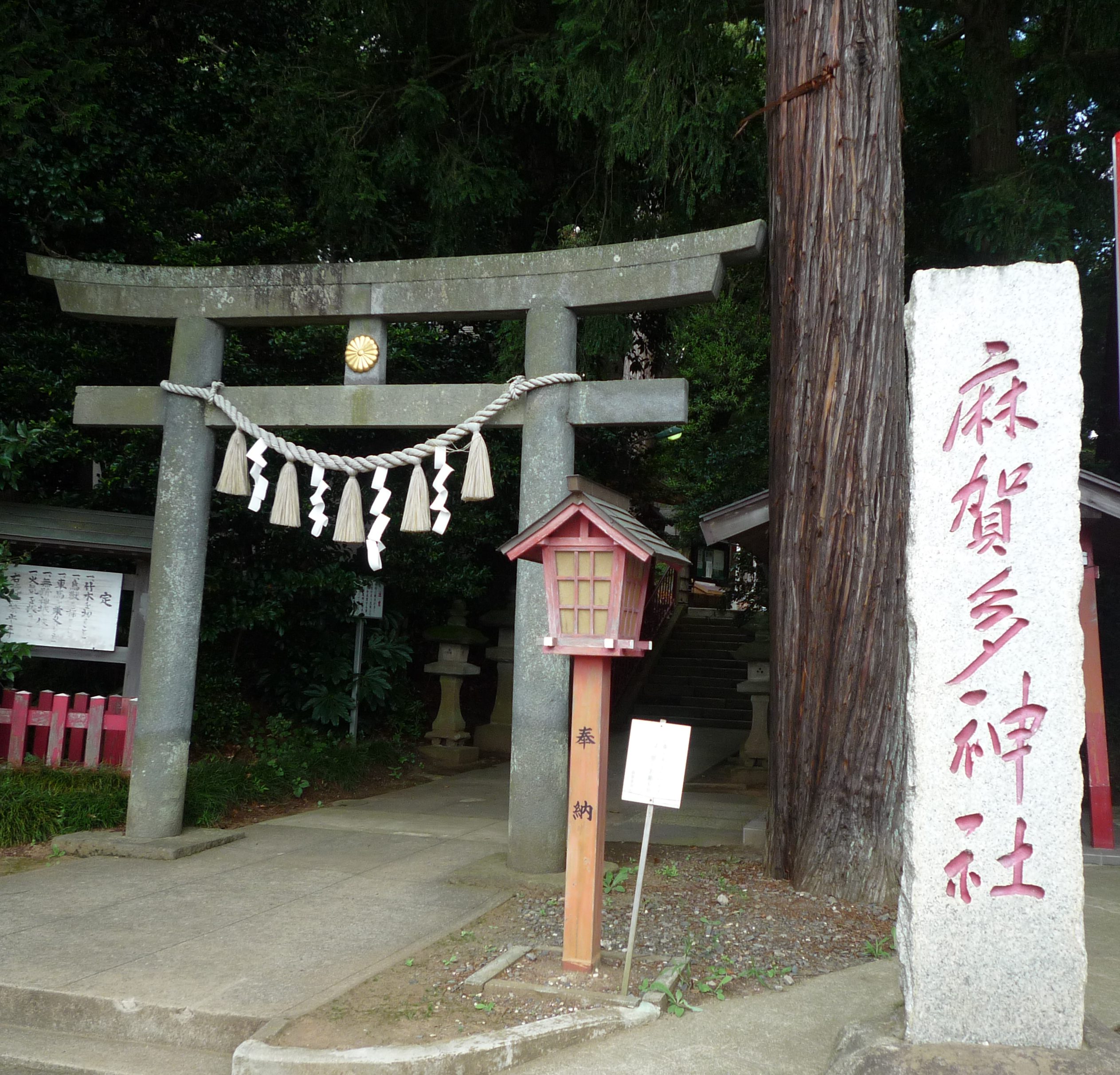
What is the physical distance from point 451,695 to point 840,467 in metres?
7.05

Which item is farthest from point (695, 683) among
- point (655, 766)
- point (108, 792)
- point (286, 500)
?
point (655, 766)

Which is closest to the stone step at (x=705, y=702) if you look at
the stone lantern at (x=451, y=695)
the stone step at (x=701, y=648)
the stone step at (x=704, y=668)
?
the stone step at (x=704, y=668)

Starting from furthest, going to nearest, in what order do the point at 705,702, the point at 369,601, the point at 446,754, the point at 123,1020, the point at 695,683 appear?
the point at 695,683 → the point at 705,702 → the point at 446,754 → the point at 369,601 → the point at 123,1020

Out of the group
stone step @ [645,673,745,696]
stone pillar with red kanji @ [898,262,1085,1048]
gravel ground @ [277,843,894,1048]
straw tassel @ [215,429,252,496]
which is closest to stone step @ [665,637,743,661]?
stone step @ [645,673,745,696]

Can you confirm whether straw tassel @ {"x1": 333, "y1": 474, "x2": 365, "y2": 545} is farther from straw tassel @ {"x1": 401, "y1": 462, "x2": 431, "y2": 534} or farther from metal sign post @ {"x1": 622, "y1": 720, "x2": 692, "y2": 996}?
metal sign post @ {"x1": 622, "y1": 720, "x2": 692, "y2": 996}

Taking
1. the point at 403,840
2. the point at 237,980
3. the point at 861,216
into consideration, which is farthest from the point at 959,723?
the point at 403,840

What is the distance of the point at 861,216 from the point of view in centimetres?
581

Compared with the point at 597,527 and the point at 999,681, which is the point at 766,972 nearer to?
the point at 999,681

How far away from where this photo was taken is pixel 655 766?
409 cm

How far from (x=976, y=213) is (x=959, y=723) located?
706cm

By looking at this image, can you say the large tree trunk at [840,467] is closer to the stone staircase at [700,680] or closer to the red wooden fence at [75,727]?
the red wooden fence at [75,727]

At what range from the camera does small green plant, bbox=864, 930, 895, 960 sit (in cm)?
473

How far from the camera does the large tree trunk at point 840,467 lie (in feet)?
18.3

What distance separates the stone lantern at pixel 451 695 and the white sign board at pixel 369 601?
4.28 ft
